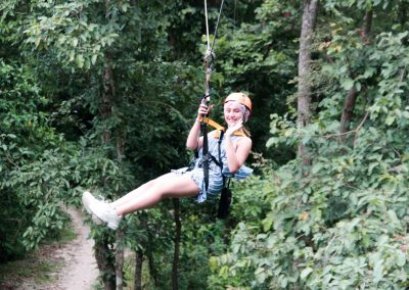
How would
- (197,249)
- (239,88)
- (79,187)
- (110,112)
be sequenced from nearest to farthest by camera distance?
(79,187) → (110,112) → (197,249) → (239,88)

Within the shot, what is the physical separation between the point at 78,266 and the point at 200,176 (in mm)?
6547

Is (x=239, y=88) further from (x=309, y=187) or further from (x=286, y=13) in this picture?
(x=309, y=187)

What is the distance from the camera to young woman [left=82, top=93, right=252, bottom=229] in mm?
3871

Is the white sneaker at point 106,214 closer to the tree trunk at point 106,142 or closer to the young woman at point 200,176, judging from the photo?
the young woman at point 200,176

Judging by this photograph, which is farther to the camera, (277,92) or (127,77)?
(277,92)

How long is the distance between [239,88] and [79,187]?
4054 mm

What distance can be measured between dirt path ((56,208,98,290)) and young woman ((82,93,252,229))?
188 inches

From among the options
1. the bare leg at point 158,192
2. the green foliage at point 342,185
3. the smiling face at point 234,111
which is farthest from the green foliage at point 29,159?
the smiling face at point 234,111

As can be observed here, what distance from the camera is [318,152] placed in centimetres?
436

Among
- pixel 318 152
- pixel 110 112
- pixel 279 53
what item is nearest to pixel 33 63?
pixel 110 112

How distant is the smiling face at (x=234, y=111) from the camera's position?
3.86 m

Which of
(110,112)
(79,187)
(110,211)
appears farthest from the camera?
(110,112)

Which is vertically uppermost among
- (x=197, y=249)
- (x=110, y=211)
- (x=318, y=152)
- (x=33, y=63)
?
(x=33, y=63)

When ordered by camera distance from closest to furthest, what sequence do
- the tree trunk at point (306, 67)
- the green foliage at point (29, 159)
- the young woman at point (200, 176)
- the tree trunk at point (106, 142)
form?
the young woman at point (200, 176) < the tree trunk at point (306, 67) < the green foliage at point (29, 159) < the tree trunk at point (106, 142)
